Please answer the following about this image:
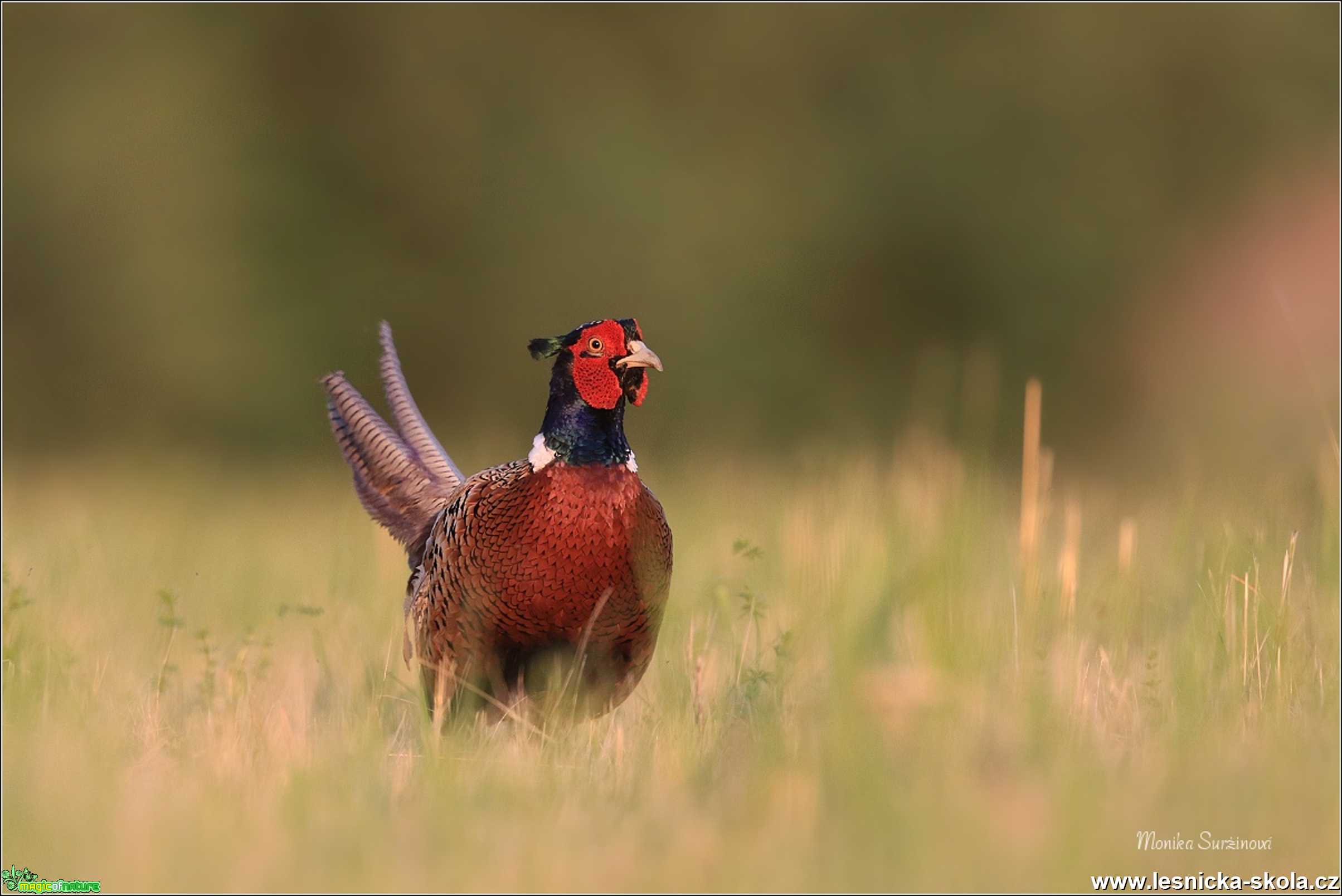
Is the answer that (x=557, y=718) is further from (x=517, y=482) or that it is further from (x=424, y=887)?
(x=424, y=887)

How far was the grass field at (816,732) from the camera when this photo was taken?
3.08m

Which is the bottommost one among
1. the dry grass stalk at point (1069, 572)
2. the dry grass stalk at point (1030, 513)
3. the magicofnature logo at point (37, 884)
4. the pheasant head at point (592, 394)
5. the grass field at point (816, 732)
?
the magicofnature logo at point (37, 884)

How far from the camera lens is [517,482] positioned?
420cm

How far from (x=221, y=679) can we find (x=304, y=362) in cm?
919

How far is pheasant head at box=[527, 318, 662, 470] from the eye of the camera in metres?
4.17

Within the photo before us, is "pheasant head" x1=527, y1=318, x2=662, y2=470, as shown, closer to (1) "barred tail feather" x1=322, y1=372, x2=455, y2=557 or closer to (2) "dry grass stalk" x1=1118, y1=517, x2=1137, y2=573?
(1) "barred tail feather" x1=322, y1=372, x2=455, y2=557

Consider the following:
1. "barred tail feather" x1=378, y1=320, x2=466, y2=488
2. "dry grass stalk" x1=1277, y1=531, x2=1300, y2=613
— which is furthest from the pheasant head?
"dry grass stalk" x1=1277, y1=531, x2=1300, y2=613

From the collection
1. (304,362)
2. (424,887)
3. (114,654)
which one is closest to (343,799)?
(424,887)

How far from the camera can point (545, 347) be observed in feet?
14.1

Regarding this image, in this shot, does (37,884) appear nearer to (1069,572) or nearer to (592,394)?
(592,394)

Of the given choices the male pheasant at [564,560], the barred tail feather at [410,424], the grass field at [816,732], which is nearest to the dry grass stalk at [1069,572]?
the grass field at [816,732]

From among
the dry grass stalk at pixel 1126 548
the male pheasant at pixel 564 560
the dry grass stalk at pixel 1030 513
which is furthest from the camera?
the dry grass stalk at pixel 1126 548

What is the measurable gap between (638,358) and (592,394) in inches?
6.0

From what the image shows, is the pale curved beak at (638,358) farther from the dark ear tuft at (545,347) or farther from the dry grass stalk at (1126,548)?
the dry grass stalk at (1126,548)
